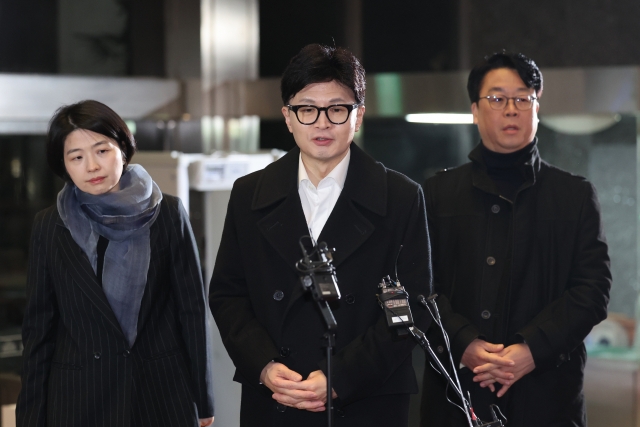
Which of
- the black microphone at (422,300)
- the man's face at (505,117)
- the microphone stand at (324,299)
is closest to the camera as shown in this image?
the microphone stand at (324,299)

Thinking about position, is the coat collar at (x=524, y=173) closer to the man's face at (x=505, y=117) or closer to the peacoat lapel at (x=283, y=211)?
the man's face at (x=505, y=117)

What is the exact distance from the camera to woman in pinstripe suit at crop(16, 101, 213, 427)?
2.14 meters

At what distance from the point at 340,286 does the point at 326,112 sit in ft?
1.35

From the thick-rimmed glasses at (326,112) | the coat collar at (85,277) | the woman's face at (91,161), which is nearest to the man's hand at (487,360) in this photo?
the thick-rimmed glasses at (326,112)

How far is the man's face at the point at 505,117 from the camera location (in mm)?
2459

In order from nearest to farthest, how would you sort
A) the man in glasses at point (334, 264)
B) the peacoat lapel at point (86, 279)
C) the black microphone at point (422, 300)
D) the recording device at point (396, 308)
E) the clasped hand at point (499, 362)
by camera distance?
the recording device at point (396, 308)
the black microphone at point (422, 300)
the man in glasses at point (334, 264)
the peacoat lapel at point (86, 279)
the clasped hand at point (499, 362)

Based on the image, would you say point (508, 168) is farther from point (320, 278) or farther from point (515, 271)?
point (320, 278)

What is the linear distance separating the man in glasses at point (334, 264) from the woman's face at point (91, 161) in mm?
387

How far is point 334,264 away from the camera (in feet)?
6.38

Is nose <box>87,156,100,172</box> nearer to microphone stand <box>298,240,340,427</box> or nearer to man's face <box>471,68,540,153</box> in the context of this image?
microphone stand <box>298,240,340,427</box>

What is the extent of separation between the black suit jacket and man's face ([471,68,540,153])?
544 mm

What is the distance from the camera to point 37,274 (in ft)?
7.12

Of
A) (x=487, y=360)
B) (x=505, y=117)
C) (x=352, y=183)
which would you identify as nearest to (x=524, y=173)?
(x=505, y=117)

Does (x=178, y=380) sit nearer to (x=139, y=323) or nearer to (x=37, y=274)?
(x=139, y=323)
